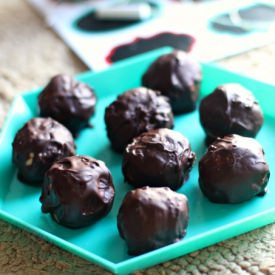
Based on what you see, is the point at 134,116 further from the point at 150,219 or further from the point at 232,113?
the point at 150,219

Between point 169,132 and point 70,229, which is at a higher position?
point 169,132

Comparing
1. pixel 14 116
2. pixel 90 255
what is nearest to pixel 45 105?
pixel 14 116

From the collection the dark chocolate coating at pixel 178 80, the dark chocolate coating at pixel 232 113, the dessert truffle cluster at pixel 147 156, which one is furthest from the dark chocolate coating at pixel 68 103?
the dark chocolate coating at pixel 232 113

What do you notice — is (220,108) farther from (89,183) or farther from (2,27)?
(2,27)

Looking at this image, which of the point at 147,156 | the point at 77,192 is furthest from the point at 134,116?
the point at 77,192

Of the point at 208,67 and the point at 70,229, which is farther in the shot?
the point at 208,67

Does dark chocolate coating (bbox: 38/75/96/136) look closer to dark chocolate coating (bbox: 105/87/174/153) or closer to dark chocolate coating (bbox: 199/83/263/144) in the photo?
dark chocolate coating (bbox: 105/87/174/153)
